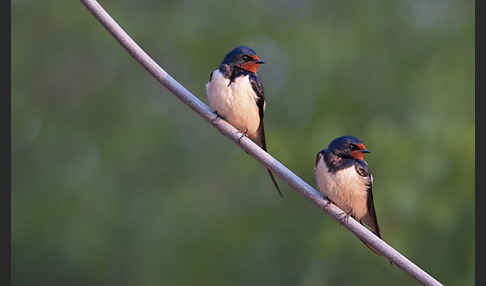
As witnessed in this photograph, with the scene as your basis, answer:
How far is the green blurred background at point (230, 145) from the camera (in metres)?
4.98

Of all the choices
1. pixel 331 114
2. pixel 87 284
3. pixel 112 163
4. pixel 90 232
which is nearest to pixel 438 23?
pixel 331 114

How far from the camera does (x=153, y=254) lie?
18.4ft

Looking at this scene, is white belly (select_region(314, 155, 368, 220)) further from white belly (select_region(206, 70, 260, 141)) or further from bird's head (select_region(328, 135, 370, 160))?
white belly (select_region(206, 70, 260, 141))

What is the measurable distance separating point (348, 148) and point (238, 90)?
59 cm

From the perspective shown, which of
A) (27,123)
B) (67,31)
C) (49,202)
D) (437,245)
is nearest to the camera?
(437,245)

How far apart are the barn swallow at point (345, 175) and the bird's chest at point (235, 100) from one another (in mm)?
395

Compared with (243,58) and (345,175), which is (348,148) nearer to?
(345,175)

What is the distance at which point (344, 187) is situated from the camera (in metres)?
2.64

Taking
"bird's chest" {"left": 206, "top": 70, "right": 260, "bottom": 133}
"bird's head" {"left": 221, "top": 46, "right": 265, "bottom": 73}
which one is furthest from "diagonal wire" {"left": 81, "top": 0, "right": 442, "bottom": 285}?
"bird's head" {"left": 221, "top": 46, "right": 265, "bottom": 73}

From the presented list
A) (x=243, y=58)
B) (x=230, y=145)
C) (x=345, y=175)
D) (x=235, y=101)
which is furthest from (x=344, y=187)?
(x=230, y=145)

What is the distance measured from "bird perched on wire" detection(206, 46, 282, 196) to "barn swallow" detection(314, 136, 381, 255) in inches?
9.8

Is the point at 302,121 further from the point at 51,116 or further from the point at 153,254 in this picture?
the point at 51,116

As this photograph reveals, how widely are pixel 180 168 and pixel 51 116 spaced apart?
58.8 inches

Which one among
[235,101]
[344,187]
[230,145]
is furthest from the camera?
[230,145]
